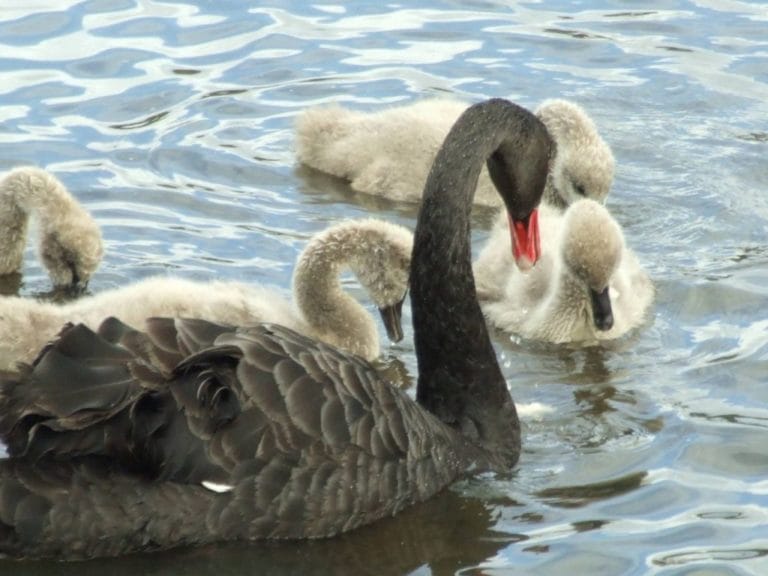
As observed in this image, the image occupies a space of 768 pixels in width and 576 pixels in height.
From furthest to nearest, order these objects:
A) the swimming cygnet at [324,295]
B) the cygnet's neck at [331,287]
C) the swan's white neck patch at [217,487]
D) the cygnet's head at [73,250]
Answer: the cygnet's head at [73,250]
the cygnet's neck at [331,287]
the swimming cygnet at [324,295]
the swan's white neck patch at [217,487]

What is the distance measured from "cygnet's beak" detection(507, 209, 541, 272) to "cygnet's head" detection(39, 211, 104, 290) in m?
1.69

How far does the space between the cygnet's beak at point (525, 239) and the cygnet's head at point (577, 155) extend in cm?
153

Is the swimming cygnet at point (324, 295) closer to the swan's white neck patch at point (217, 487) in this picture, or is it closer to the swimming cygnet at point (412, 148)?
the swan's white neck patch at point (217, 487)

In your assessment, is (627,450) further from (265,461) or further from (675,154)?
(675,154)

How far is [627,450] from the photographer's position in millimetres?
5672

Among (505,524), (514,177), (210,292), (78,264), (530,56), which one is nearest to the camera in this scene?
(505,524)

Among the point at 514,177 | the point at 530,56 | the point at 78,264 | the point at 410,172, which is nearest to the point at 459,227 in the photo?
the point at 514,177

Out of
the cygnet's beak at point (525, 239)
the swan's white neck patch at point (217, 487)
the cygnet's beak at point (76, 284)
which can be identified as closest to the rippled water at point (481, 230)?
the cygnet's beak at point (76, 284)

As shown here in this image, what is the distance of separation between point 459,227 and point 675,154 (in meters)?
3.09

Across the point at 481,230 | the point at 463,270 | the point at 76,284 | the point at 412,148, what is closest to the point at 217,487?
the point at 463,270

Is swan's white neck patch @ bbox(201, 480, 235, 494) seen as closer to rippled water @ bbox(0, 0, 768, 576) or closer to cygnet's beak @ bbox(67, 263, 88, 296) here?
rippled water @ bbox(0, 0, 768, 576)

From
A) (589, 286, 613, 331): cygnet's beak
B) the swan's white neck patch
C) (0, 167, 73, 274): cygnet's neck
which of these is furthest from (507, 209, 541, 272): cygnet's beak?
(0, 167, 73, 274): cygnet's neck

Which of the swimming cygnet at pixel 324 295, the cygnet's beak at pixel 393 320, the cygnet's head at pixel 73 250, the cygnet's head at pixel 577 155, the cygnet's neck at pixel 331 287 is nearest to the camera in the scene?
the swimming cygnet at pixel 324 295

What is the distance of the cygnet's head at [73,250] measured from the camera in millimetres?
6797
